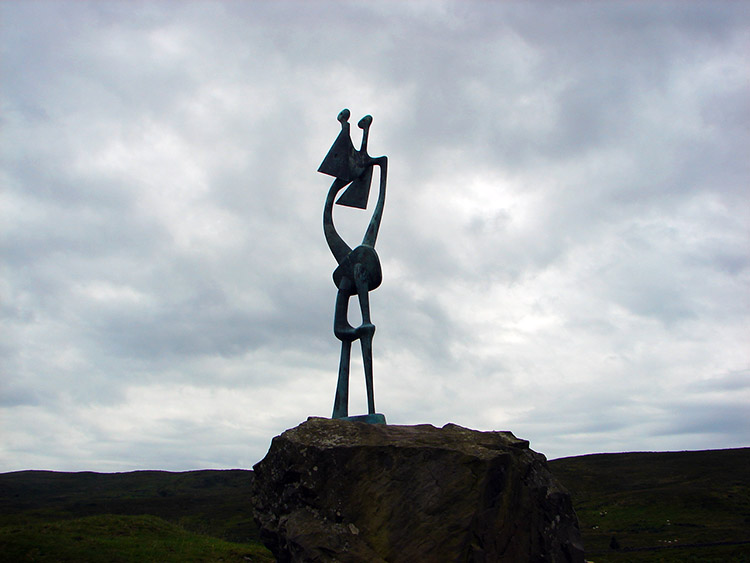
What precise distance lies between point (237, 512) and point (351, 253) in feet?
125

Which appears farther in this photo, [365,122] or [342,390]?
[365,122]

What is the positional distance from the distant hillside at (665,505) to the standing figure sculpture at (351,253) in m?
19.0

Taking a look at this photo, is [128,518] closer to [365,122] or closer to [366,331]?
[366,331]

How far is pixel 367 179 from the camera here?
538 inches

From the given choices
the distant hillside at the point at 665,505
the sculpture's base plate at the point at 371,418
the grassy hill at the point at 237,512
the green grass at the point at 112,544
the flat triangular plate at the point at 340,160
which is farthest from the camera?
the distant hillside at the point at 665,505

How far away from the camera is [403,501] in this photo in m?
8.97

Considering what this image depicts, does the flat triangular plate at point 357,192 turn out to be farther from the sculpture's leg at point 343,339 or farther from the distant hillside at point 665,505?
the distant hillside at point 665,505

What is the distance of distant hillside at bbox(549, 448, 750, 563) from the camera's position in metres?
28.1

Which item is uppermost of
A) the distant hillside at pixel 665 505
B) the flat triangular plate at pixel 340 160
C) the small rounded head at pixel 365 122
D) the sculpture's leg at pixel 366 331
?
the small rounded head at pixel 365 122

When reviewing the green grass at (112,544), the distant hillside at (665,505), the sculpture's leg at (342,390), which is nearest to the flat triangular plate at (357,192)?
the sculpture's leg at (342,390)

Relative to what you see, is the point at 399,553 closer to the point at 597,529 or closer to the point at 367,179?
the point at 367,179

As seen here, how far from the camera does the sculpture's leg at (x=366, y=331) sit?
1154 centimetres

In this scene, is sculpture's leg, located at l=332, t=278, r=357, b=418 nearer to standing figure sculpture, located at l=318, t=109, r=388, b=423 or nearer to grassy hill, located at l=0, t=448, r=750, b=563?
standing figure sculpture, located at l=318, t=109, r=388, b=423

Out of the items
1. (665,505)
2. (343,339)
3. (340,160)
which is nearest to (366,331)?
(343,339)
